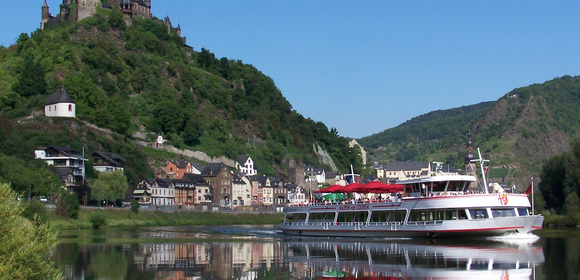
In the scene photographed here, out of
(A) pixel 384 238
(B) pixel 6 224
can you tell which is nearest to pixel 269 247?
(A) pixel 384 238

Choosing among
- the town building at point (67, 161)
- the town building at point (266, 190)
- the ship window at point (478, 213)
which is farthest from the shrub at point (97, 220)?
the town building at point (266, 190)

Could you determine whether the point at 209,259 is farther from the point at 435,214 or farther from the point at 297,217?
the point at 297,217

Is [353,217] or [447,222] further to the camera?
[353,217]

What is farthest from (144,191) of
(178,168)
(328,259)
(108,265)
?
(328,259)

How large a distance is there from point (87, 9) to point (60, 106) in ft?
152

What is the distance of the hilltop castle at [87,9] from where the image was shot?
143875mm

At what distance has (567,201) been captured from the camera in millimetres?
Result: 70312

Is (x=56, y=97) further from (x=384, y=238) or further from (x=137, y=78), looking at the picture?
(x=384, y=238)

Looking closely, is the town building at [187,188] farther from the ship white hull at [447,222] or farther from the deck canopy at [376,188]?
the ship white hull at [447,222]

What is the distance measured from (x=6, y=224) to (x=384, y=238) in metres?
36.2

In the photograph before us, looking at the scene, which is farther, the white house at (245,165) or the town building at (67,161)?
the white house at (245,165)

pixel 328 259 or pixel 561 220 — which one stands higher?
pixel 561 220

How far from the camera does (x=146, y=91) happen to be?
138 metres

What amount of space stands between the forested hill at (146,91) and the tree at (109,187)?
14156mm
